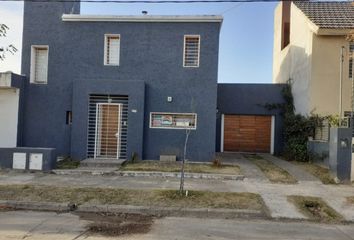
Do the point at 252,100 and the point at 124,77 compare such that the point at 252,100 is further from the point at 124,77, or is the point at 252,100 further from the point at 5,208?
the point at 5,208

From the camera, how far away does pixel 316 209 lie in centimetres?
1078

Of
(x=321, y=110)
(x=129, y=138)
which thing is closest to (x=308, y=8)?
(x=321, y=110)

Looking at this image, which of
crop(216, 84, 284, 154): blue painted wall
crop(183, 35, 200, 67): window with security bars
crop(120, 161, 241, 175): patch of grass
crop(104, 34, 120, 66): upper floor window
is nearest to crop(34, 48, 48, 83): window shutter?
crop(104, 34, 120, 66): upper floor window

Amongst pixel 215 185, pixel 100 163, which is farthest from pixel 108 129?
pixel 215 185

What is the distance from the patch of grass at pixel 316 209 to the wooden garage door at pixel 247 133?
13.3 meters

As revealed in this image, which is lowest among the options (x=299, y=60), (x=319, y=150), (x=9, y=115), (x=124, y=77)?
(x=319, y=150)

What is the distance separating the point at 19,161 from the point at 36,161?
0.65 m

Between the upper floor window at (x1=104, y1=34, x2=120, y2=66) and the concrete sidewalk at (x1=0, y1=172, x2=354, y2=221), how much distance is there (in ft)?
20.4

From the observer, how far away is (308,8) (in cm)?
2283

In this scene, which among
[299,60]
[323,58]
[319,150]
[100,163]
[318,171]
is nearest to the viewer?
[318,171]

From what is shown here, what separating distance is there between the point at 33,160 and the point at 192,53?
7892 millimetres

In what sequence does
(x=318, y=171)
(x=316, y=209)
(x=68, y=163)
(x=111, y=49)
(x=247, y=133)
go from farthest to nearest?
(x=247, y=133), (x=111, y=49), (x=68, y=163), (x=318, y=171), (x=316, y=209)

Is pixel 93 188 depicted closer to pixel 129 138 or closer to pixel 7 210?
pixel 7 210

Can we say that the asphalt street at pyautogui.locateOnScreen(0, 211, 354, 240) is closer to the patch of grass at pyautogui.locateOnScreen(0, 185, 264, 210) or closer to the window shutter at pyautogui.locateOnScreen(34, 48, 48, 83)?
the patch of grass at pyautogui.locateOnScreen(0, 185, 264, 210)
